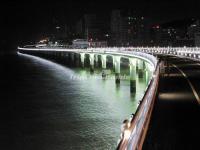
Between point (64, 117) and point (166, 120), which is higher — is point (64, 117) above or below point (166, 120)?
below

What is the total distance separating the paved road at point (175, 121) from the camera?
41.9 ft

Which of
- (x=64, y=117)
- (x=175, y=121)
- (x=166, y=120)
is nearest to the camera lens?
(x=175, y=121)

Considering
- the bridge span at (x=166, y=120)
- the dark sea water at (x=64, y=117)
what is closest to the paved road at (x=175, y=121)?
the bridge span at (x=166, y=120)

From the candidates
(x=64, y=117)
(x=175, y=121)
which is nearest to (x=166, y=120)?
(x=175, y=121)

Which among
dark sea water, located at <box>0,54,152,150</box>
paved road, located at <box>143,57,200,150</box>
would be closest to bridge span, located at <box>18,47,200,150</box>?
paved road, located at <box>143,57,200,150</box>

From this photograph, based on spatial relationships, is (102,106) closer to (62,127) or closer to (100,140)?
(62,127)

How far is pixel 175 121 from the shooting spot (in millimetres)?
16688

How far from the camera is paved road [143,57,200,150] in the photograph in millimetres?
12769

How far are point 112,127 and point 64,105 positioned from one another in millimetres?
18649

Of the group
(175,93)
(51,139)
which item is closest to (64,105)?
(51,139)

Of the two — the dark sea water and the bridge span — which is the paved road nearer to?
the bridge span

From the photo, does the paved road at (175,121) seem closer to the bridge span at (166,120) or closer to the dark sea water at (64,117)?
the bridge span at (166,120)

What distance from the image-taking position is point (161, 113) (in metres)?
18.4

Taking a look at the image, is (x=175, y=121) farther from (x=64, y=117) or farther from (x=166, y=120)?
(x=64, y=117)
